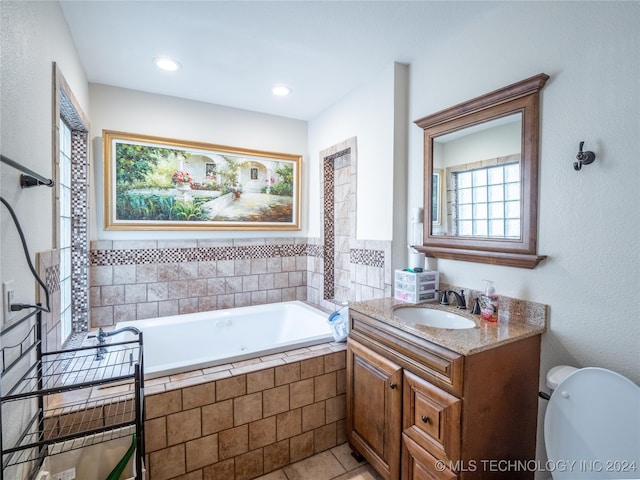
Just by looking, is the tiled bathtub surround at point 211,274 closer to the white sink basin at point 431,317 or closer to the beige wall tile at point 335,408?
the white sink basin at point 431,317

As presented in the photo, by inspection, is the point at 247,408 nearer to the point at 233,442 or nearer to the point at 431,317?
the point at 233,442

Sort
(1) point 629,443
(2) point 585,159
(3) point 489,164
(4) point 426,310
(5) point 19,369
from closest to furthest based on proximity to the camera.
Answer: (1) point 629,443
(5) point 19,369
(2) point 585,159
(3) point 489,164
(4) point 426,310

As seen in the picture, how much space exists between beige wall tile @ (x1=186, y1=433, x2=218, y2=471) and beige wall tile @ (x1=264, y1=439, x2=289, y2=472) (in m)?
0.30

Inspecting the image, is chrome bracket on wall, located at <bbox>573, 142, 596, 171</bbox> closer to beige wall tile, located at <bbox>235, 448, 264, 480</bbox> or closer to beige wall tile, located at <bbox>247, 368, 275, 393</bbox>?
beige wall tile, located at <bbox>247, 368, 275, 393</bbox>

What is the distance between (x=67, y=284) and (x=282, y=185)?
6.53ft

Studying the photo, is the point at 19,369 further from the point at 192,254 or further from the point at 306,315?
the point at 306,315

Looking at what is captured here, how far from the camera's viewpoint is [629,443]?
1.09 meters

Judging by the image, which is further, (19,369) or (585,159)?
(585,159)

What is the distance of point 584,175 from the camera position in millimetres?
1409

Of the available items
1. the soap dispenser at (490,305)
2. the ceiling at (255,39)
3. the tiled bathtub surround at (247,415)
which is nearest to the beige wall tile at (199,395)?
the tiled bathtub surround at (247,415)

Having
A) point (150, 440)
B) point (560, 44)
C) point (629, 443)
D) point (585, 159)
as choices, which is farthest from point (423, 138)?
point (150, 440)

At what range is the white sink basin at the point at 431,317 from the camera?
1.83m

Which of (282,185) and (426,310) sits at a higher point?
(282,185)

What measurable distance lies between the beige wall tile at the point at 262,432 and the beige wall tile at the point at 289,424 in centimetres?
3
